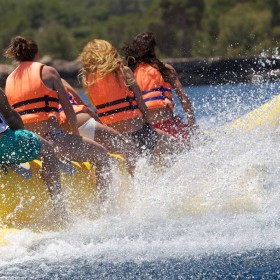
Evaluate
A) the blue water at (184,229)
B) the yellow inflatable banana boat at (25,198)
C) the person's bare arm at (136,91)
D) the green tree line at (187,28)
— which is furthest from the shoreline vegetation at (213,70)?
the yellow inflatable banana boat at (25,198)

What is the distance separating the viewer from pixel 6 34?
83.8 meters

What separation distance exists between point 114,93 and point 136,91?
0.56ft

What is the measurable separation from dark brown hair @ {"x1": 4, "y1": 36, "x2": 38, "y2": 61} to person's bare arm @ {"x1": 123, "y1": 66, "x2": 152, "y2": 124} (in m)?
0.81

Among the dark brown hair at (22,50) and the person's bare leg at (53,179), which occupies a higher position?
the dark brown hair at (22,50)

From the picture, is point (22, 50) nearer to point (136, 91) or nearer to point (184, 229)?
point (136, 91)

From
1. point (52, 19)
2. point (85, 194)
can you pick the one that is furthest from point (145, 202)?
point (52, 19)

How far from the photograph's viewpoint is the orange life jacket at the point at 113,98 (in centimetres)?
629

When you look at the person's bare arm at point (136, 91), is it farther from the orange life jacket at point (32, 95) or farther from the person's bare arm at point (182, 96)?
the orange life jacket at point (32, 95)

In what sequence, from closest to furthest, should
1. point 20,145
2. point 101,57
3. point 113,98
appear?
point 20,145 → point 101,57 → point 113,98

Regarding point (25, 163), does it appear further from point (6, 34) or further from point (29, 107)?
point (6, 34)

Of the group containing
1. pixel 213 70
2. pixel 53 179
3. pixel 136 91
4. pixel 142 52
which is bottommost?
pixel 213 70

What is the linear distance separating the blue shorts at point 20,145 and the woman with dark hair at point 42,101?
1.39ft

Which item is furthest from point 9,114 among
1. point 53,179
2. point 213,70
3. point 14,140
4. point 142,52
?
point 213,70

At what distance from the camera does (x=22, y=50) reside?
5.77 meters
